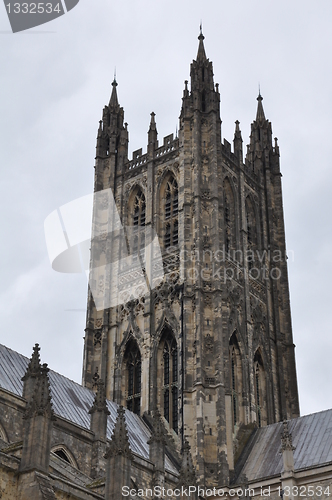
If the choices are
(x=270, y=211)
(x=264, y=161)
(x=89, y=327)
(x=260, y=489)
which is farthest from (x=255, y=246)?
(x=260, y=489)

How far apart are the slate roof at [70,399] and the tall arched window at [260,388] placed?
6.12 meters

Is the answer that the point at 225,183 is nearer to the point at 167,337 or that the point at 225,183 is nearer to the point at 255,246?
the point at 255,246

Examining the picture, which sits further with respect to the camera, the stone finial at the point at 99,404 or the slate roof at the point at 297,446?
the slate roof at the point at 297,446

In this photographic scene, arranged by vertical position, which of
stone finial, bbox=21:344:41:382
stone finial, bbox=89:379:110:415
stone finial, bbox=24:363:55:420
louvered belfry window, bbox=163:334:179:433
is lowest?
stone finial, bbox=24:363:55:420

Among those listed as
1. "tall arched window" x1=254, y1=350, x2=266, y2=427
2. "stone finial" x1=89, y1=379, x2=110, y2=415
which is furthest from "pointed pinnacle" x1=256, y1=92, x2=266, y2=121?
"stone finial" x1=89, y1=379, x2=110, y2=415

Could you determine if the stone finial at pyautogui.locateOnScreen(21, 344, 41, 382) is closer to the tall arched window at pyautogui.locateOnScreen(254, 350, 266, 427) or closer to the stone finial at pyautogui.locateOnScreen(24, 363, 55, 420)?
the stone finial at pyautogui.locateOnScreen(24, 363, 55, 420)

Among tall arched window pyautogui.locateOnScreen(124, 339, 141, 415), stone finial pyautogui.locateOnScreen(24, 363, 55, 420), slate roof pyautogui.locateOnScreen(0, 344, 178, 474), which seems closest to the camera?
stone finial pyautogui.locateOnScreen(24, 363, 55, 420)

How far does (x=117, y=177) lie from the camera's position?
4675cm

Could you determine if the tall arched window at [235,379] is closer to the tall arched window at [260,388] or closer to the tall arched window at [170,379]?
the tall arched window at [260,388]

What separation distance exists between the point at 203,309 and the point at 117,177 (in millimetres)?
11404

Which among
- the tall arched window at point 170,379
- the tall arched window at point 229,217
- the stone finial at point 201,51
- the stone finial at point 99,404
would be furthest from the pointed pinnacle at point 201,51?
the stone finial at point 99,404

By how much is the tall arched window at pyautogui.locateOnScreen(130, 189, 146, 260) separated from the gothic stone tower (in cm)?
8

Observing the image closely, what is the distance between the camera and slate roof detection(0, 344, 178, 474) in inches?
1221

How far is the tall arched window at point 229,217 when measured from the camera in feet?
141
